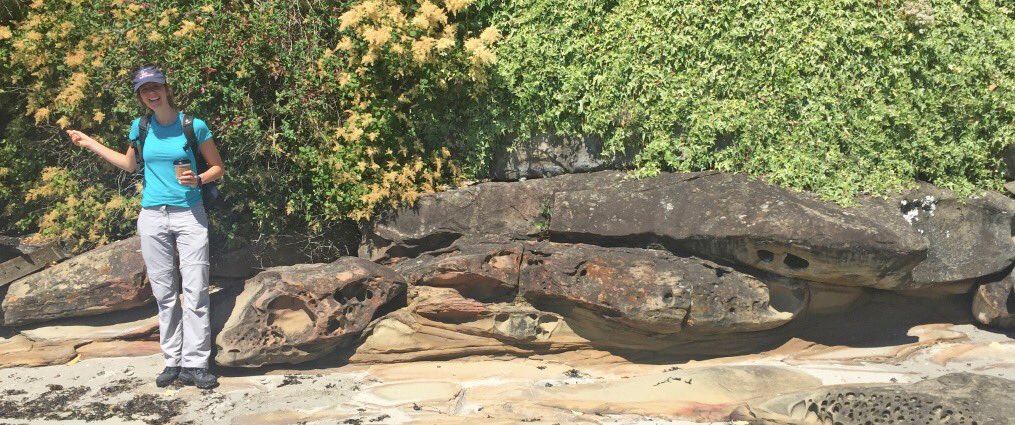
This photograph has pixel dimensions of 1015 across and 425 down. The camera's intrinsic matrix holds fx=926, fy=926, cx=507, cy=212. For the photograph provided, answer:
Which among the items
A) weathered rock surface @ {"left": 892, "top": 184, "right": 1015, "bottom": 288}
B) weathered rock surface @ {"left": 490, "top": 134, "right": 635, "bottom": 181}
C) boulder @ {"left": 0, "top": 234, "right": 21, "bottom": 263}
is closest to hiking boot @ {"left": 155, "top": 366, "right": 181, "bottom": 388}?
boulder @ {"left": 0, "top": 234, "right": 21, "bottom": 263}

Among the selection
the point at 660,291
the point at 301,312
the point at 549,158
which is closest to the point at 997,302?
the point at 660,291

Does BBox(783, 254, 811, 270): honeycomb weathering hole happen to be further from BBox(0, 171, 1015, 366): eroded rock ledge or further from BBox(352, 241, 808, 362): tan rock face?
BBox(352, 241, 808, 362): tan rock face

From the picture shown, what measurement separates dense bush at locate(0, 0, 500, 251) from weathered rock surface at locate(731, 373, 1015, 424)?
3.05 meters

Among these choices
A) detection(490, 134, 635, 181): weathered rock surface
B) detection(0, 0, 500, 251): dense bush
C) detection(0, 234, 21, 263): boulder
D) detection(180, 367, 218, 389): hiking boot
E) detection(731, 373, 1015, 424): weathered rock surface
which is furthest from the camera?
detection(0, 234, 21, 263): boulder

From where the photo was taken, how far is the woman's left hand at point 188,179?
5.84 m

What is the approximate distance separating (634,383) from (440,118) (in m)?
2.61

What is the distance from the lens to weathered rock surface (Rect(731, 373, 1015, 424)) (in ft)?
17.6

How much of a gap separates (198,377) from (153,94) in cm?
189

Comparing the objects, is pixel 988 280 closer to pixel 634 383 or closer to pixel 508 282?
pixel 634 383

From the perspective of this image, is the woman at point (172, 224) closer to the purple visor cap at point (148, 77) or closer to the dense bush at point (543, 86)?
the purple visor cap at point (148, 77)

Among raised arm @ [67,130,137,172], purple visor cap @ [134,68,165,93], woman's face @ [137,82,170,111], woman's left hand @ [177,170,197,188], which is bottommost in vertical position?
woman's left hand @ [177,170,197,188]

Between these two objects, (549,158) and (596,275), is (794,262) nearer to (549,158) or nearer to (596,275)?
(596,275)

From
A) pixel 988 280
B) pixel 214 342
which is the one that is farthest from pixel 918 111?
pixel 214 342

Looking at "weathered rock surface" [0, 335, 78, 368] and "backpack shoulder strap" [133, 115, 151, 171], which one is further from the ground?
"backpack shoulder strap" [133, 115, 151, 171]
